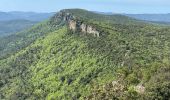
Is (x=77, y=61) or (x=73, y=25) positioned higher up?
(x=73, y=25)

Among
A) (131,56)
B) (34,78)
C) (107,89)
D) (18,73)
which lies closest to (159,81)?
(107,89)

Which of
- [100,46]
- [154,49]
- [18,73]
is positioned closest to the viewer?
[154,49]

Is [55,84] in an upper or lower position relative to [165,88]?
lower

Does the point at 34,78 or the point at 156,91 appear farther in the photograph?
the point at 34,78

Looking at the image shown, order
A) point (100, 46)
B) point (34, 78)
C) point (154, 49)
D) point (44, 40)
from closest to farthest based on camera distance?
1. point (154, 49)
2. point (100, 46)
3. point (34, 78)
4. point (44, 40)

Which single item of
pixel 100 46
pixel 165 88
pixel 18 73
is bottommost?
pixel 18 73

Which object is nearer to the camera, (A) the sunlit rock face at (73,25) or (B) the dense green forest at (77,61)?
(B) the dense green forest at (77,61)

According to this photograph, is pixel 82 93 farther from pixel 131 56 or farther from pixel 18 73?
pixel 18 73

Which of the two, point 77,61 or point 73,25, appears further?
point 73,25

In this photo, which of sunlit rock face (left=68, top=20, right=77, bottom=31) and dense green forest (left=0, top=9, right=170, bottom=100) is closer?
dense green forest (left=0, top=9, right=170, bottom=100)

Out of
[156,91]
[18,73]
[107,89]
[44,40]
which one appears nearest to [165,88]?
[156,91]
